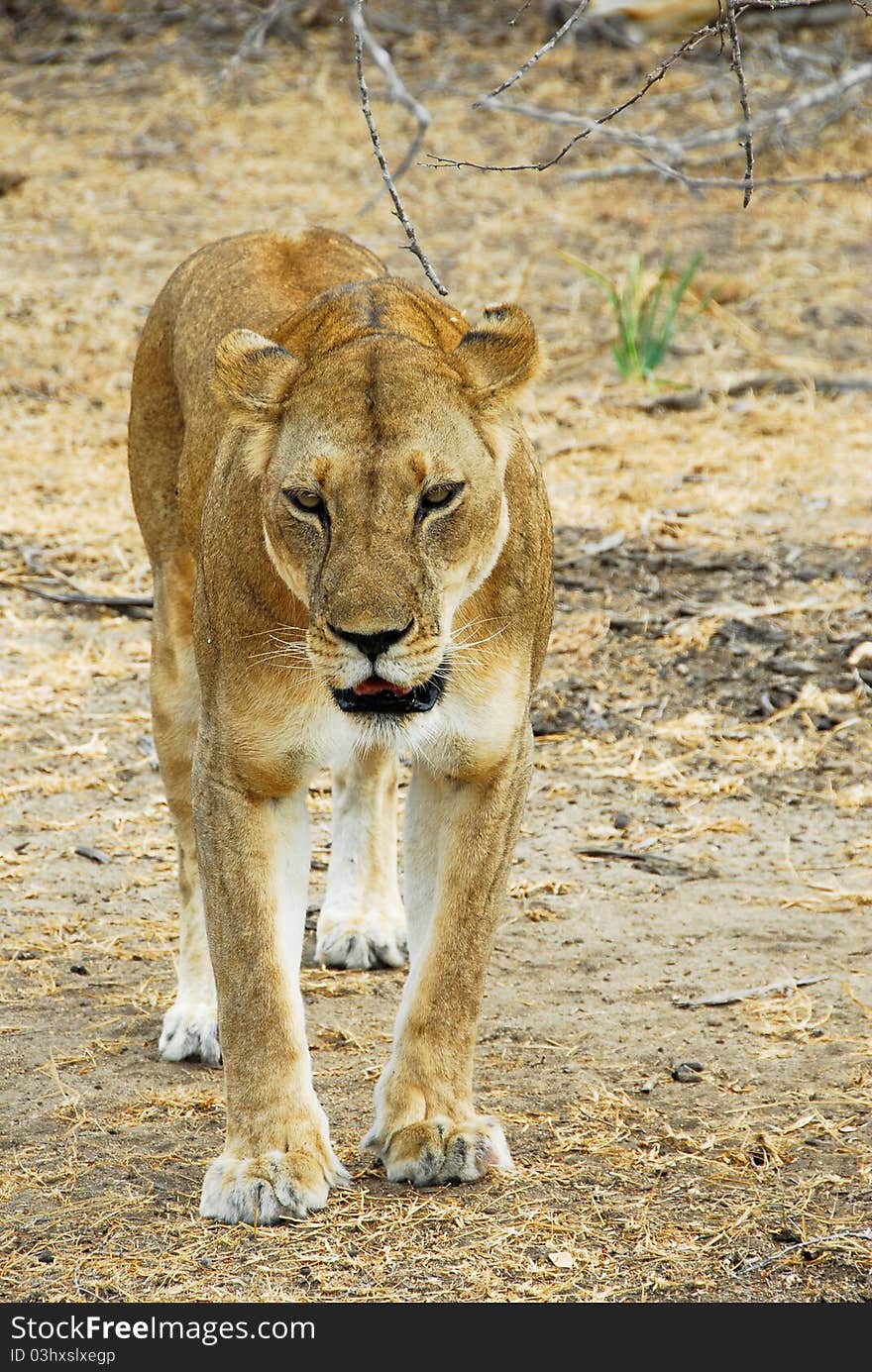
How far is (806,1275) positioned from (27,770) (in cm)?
360

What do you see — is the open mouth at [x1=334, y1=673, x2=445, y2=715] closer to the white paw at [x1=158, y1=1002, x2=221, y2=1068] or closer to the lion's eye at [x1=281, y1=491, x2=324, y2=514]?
the lion's eye at [x1=281, y1=491, x2=324, y2=514]

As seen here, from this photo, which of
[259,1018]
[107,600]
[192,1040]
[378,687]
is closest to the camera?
[378,687]

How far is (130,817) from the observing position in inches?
223

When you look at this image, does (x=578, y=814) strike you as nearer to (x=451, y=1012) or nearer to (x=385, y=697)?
(x=451, y=1012)

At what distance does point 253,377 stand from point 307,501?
1.15 ft

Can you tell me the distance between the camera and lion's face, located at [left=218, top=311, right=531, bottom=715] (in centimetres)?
308

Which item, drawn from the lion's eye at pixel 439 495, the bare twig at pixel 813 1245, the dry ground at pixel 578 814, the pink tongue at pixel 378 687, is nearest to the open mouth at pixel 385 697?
the pink tongue at pixel 378 687

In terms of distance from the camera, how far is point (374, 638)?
3.04 metres

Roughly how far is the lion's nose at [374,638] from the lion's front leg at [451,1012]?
0.55m

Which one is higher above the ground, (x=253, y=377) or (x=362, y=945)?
(x=253, y=377)

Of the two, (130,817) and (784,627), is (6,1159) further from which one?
(784,627)

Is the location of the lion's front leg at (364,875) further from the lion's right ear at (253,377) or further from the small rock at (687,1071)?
the lion's right ear at (253,377)

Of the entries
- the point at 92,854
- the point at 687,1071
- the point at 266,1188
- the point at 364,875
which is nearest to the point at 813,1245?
the point at 687,1071

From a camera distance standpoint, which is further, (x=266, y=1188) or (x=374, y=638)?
(x=266, y=1188)
